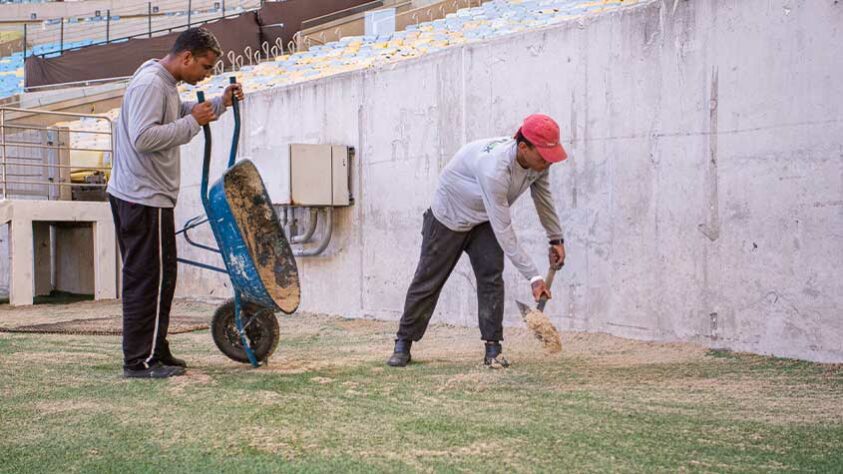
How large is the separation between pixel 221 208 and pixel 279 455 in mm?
1799

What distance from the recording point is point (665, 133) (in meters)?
5.25

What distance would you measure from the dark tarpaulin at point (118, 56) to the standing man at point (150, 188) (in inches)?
597

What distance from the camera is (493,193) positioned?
439 cm

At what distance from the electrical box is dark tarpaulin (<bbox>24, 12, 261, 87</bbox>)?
12.3 m

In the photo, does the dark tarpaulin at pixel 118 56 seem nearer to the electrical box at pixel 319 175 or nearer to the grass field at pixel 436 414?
the electrical box at pixel 319 175

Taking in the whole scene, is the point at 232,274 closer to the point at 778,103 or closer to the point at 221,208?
the point at 221,208

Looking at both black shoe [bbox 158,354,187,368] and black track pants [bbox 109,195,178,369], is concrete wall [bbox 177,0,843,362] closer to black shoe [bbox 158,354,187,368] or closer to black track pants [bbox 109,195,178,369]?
black shoe [bbox 158,354,187,368]

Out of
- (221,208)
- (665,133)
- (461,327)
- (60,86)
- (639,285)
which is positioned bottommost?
(461,327)

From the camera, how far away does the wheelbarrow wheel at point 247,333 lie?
16.1 feet

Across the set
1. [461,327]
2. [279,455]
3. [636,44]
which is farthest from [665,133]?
[279,455]

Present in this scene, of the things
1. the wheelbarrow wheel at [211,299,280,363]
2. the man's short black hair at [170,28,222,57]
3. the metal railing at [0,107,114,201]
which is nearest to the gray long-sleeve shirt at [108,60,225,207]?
the man's short black hair at [170,28,222,57]

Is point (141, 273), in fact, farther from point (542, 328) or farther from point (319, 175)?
point (319, 175)

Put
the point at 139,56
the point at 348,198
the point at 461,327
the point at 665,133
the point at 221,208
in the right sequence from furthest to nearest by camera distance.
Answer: the point at 139,56, the point at 348,198, the point at 461,327, the point at 665,133, the point at 221,208

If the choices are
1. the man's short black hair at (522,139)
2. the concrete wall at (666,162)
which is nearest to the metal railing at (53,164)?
the concrete wall at (666,162)
